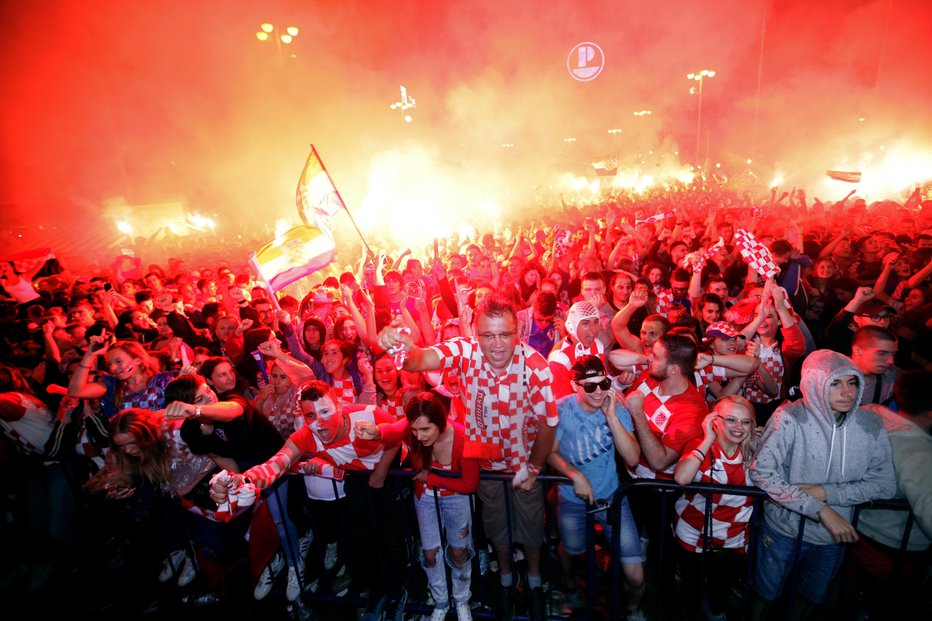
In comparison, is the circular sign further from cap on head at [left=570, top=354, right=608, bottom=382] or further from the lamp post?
cap on head at [left=570, top=354, right=608, bottom=382]

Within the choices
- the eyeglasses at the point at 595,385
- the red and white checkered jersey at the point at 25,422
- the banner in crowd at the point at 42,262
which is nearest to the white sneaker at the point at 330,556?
the red and white checkered jersey at the point at 25,422

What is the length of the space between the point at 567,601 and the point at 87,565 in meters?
4.42

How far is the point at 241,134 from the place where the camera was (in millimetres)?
20281

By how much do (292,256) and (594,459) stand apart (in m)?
4.17

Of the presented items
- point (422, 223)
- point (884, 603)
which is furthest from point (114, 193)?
point (884, 603)

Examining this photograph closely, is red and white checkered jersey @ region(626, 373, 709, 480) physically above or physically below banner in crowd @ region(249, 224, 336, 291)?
below

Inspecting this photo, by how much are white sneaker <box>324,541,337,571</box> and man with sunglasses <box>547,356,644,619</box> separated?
7.17 ft

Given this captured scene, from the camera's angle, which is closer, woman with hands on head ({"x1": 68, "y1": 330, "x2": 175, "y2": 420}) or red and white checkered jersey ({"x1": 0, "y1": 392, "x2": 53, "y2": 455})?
red and white checkered jersey ({"x1": 0, "y1": 392, "x2": 53, "y2": 455})

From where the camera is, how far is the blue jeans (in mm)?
2775

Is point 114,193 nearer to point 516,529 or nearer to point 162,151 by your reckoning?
point 162,151

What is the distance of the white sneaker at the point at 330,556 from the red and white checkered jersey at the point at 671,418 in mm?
Answer: 2865

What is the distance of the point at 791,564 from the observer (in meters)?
2.85

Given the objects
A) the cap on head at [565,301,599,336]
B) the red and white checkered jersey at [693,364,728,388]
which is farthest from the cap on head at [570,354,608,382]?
the red and white checkered jersey at [693,364,728,388]

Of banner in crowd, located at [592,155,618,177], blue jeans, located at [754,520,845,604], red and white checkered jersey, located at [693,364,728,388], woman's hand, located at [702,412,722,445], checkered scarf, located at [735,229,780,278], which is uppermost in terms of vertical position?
banner in crowd, located at [592,155,618,177]
